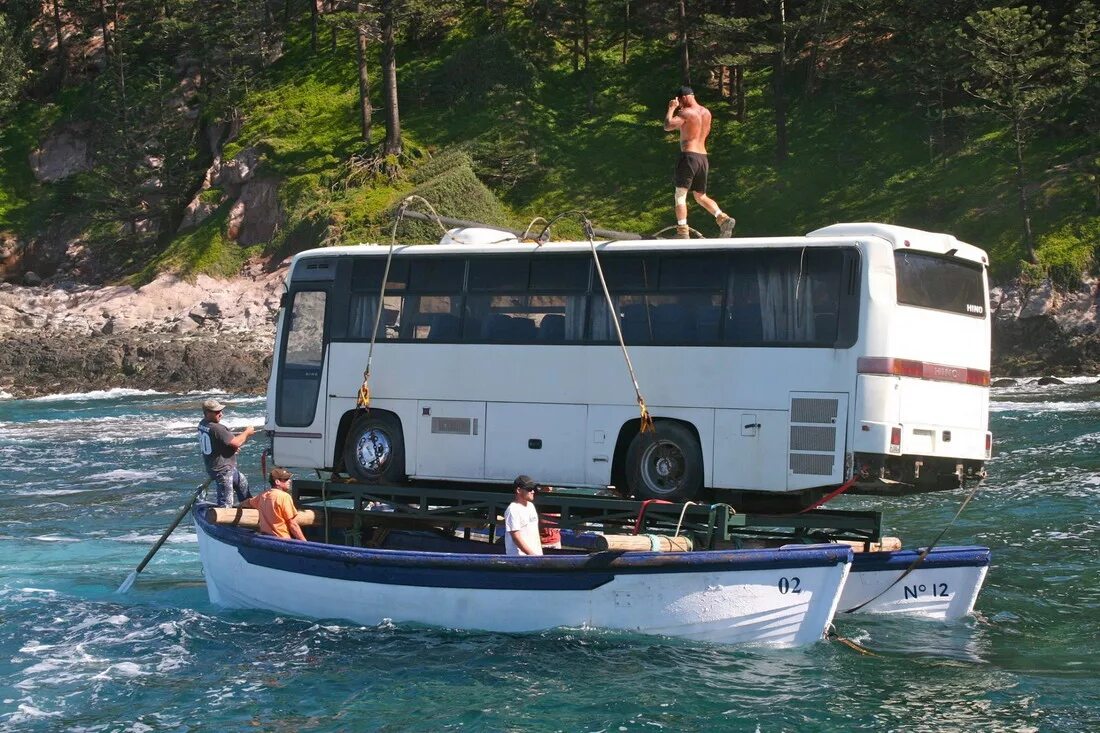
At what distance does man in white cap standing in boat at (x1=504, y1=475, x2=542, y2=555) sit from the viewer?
13.7 metres

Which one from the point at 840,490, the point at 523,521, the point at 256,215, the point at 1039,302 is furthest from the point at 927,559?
the point at 256,215

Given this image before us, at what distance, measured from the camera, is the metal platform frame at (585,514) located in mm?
14031

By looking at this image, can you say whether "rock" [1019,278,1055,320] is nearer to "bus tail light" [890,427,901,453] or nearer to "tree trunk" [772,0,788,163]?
"tree trunk" [772,0,788,163]

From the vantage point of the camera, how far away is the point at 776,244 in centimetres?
1391

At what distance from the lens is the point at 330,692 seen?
12.6 m

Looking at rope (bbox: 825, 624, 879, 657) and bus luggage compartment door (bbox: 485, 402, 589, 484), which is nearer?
rope (bbox: 825, 624, 879, 657)

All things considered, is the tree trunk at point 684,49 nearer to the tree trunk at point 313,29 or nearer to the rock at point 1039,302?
the rock at point 1039,302

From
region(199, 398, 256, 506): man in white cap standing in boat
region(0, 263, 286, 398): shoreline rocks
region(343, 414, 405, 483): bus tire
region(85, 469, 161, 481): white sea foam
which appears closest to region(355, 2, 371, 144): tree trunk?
region(0, 263, 286, 398): shoreline rocks

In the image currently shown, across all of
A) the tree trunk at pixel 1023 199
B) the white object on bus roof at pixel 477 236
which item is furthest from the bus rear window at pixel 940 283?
the tree trunk at pixel 1023 199

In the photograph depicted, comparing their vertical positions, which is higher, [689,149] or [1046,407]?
[689,149]

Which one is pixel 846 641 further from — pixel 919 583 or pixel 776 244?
pixel 776 244

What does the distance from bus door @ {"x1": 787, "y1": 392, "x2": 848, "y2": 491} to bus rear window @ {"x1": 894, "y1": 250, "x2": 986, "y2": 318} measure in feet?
4.45

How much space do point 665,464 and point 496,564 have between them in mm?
2257

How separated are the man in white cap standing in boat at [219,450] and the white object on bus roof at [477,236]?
3.73 metres
